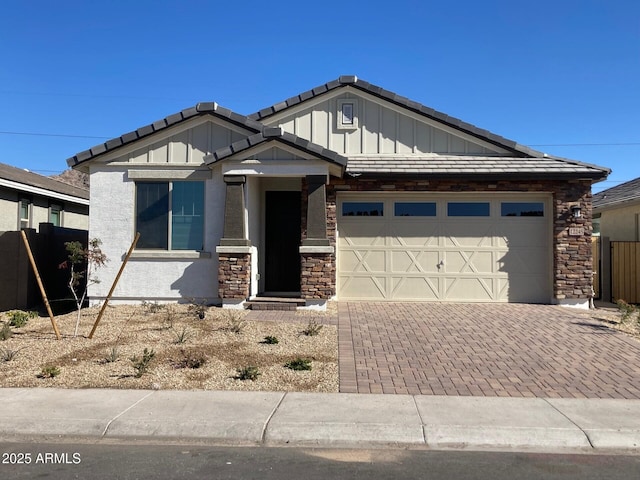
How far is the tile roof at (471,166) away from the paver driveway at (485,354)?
322 cm

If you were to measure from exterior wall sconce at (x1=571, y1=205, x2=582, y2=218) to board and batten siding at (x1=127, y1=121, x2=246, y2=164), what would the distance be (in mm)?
7901

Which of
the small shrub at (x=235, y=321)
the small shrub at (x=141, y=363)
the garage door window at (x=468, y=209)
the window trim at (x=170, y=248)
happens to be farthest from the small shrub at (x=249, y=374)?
the garage door window at (x=468, y=209)

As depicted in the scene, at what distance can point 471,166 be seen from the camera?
12.0 meters

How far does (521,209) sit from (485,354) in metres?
5.82

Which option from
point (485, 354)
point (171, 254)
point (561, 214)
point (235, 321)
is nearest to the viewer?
point (485, 354)

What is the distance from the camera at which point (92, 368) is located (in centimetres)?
688

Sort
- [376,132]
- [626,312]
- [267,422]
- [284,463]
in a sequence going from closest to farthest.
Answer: [284,463] < [267,422] < [626,312] < [376,132]

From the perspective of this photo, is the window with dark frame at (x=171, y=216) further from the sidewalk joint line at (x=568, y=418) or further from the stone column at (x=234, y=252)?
the sidewalk joint line at (x=568, y=418)

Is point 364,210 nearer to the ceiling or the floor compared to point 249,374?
nearer to the ceiling

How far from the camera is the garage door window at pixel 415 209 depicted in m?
12.4

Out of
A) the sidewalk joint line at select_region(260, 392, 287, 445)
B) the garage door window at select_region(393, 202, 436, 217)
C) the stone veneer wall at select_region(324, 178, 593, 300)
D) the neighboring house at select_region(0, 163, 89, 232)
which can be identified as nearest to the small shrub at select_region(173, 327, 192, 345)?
the sidewalk joint line at select_region(260, 392, 287, 445)

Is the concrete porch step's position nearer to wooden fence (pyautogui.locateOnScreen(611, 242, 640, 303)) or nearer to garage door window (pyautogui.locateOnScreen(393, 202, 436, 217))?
garage door window (pyautogui.locateOnScreen(393, 202, 436, 217))

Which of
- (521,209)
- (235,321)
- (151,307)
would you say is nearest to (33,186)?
(151,307)

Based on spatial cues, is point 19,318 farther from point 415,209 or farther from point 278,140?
point 415,209
